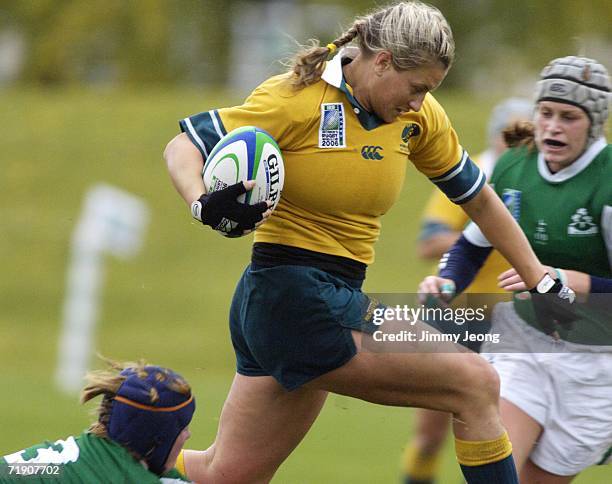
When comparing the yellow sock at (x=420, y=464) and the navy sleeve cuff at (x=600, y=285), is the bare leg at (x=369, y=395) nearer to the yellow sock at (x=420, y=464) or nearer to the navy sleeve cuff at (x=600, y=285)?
the navy sleeve cuff at (x=600, y=285)

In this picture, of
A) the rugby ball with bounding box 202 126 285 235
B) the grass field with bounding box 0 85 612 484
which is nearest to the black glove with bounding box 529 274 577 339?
the rugby ball with bounding box 202 126 285 235

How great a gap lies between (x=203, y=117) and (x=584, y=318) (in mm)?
1681

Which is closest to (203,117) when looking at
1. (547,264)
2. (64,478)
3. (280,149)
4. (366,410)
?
(280,149)

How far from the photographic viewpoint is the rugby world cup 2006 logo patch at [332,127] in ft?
13.0

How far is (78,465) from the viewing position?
144 inches

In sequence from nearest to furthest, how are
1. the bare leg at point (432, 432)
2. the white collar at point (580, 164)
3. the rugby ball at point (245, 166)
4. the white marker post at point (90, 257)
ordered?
the rugby ball at point (245, 166) < the white collar at point (580, 164) < the bare leg at point (432, 432) < the white marker post at point (90, 257)

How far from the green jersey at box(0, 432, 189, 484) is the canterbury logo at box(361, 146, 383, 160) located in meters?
1.22

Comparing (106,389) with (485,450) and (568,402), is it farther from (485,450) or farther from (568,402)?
(568,402)

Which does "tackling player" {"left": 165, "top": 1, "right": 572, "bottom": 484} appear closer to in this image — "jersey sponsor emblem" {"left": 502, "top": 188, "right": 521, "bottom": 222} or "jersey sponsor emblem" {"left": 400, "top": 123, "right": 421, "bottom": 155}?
"jersey sponsor emblem" {"left": 400, "top": 123, "right": 421, "bottom": 155}

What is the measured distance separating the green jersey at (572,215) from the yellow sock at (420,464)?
171 centimetres

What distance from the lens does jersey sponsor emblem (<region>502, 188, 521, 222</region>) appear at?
473cm

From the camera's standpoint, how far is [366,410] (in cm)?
852

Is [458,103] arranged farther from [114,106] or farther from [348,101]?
[348,101]
